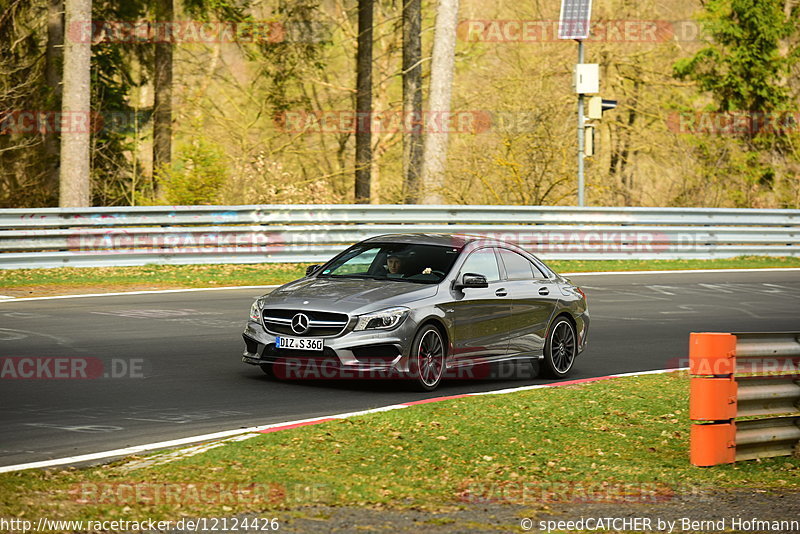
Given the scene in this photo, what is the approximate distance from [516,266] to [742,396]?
14.9 ft

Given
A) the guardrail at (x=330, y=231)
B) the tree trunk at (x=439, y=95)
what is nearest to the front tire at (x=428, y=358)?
the guardrail at (x=330, y=231)

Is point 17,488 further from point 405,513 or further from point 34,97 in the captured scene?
point 34,97

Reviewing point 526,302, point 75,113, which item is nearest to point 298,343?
point 526,302

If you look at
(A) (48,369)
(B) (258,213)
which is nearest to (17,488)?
(A) (48,369)

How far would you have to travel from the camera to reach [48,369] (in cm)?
1201

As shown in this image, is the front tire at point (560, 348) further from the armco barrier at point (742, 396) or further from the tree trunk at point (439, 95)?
the tree trunk at point (439, 95)

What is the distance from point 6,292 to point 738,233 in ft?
52.3

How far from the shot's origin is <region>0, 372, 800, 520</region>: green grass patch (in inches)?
279

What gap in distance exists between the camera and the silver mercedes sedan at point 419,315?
36.9ft

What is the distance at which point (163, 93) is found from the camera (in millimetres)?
37062

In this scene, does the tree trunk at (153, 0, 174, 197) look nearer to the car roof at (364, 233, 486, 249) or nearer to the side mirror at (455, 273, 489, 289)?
the car roof at (364, 233, 486, 249)

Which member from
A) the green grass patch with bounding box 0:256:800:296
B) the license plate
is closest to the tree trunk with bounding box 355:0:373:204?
the green grass patch with bounding box 0:256:800:296

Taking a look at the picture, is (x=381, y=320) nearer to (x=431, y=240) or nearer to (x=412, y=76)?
(x=431, y=240)

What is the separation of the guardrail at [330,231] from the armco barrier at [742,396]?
14.1m
